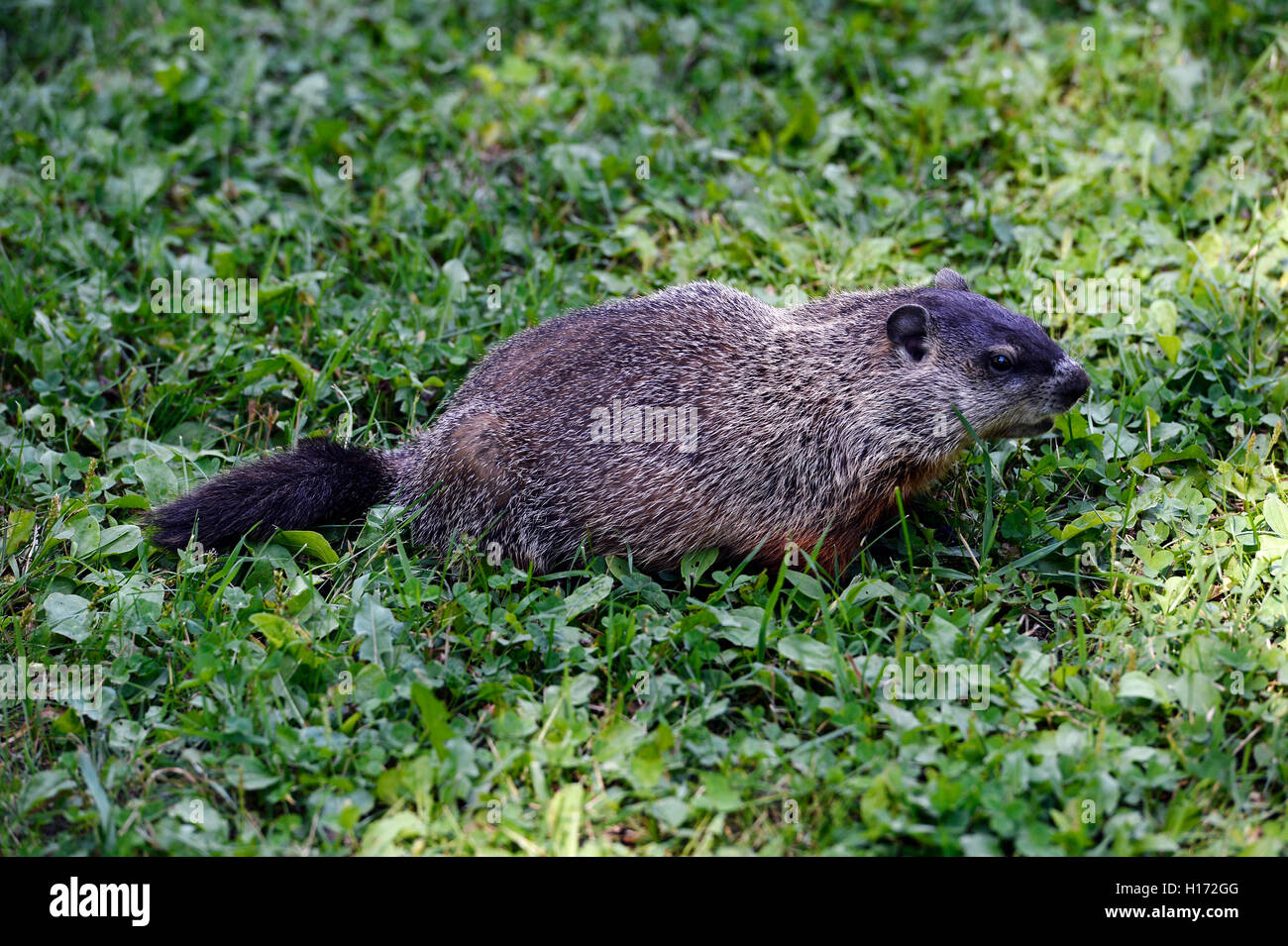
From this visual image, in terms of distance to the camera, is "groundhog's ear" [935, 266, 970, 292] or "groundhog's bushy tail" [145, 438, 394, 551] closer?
"groundhog's bushy tail" [145, 438, 394, 551]

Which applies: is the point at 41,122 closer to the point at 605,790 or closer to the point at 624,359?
the point at 624,359

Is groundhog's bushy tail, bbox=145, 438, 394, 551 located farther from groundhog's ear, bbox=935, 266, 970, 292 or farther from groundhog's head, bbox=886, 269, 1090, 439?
groundhog's ear, bbox=935, 266, 970, 292

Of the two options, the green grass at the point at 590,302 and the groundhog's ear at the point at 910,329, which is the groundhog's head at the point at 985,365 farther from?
the green grass at the point at 590,302

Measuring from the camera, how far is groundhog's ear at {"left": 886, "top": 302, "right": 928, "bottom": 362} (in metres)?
5.02

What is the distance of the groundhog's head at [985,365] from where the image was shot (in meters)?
4.95

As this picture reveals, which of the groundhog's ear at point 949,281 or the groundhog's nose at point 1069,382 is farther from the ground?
the groundhog's ear at point 949,281

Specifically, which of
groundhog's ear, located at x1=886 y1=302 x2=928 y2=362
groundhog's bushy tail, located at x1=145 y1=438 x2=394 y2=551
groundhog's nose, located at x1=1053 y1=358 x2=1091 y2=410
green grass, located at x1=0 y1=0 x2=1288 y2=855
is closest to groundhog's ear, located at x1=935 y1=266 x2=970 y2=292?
groundhog's ear, located at x1=886 y1=302 x2=928 y2=362

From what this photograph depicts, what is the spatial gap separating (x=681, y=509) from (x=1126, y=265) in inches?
124

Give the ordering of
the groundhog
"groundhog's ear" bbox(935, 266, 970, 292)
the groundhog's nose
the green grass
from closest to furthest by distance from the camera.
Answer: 1. the green grass
2. the groundhog's nose
3. the groundhog
4. "groundhog's ear" bbox(935, 266, 970, 292)

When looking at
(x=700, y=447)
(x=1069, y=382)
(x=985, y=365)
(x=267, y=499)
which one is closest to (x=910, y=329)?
(x=985, y=365)

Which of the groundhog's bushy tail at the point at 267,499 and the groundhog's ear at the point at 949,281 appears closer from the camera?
the groundhog's bushy tail at the point at 267,499

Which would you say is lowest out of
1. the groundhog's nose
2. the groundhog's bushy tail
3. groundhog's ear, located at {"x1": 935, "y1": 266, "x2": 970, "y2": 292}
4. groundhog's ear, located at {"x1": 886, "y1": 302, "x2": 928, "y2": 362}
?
the groundhog's bushy tail

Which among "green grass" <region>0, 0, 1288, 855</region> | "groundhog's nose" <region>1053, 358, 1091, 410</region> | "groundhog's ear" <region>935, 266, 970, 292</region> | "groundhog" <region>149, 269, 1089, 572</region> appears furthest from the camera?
"groundhog's ear" <region>935, 266, 970, 292</region>

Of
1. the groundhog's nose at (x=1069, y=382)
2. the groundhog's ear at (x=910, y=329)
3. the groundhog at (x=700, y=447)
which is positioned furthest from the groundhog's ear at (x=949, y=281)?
the groundhog's nose at (x=1069, y=382)
